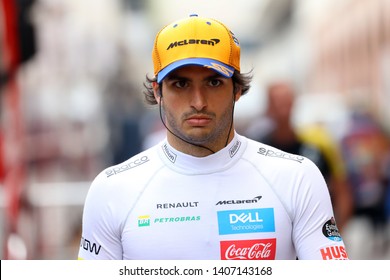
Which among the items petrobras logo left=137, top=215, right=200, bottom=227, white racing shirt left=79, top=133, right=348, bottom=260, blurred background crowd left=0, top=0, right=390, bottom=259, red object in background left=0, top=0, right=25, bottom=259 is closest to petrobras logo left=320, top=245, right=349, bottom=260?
white racing shirt left=79, top=133, right=348, bottom=260

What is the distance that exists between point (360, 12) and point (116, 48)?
1100 centimetres

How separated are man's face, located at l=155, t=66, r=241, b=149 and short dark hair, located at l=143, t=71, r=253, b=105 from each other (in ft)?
0.25

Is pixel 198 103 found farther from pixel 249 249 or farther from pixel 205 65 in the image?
pixel 249 249

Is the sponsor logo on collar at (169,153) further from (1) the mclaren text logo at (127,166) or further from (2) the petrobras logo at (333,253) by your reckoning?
(2) the petrobras logo at (333,253)

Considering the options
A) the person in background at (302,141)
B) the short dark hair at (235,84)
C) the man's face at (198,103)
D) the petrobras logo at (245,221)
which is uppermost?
the person in background at (302,141)

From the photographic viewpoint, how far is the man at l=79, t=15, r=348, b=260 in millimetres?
3721

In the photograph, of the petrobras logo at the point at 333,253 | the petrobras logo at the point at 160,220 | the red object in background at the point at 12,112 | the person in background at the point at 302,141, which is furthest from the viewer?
the red object in background at the point at 12,112

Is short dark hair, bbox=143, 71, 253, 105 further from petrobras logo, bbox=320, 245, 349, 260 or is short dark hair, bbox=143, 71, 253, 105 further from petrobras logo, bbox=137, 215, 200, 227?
petrobras logo, bbox=320, 245, 349, 260

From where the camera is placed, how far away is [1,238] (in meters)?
9.12

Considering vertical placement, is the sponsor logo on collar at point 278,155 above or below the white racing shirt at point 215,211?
above

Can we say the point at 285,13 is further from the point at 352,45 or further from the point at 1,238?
the point at 352,45

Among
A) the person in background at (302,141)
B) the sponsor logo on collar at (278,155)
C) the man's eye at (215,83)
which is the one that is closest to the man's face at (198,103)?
the man's eye at (215,83)

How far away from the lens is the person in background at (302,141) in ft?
25.3
